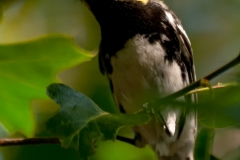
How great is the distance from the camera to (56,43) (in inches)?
39.8

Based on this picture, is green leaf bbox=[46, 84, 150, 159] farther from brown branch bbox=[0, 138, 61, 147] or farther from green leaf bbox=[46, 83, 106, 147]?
brown branch bbox=[0, 138, 61, 147]

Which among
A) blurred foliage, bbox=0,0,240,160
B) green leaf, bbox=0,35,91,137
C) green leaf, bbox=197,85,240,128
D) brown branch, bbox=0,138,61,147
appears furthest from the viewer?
blurred foliage, bbox=0,0,240,160

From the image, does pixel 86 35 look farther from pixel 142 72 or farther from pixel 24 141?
pixel 24 141

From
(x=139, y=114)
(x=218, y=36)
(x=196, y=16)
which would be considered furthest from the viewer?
(x=218, y=36)

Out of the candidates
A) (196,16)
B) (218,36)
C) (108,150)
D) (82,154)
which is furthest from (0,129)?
(218,36)

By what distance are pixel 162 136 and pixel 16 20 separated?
1041 millimetres

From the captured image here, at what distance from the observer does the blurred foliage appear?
4.53 feet

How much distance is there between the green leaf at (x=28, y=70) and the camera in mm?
983

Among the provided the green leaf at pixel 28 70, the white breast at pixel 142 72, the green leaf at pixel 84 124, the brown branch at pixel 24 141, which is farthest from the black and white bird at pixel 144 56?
the green leaf at pixel 84 124

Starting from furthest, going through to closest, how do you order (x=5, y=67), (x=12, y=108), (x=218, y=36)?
(x=218, y=36) < (x=12, y=108) < (x=5, y=67)

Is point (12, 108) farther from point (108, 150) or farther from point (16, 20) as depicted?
point (16, 20)

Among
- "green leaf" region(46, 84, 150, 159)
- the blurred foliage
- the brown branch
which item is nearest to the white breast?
the blurred foliage

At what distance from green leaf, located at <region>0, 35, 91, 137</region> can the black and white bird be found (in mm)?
234

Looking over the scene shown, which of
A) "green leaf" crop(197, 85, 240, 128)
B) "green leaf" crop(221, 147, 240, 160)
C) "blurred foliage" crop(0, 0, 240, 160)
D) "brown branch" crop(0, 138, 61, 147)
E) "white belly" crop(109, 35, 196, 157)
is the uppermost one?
"green leaf" crop(197, 85, 240, 128)
